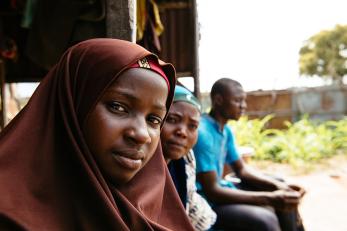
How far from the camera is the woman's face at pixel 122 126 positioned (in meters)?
1.07

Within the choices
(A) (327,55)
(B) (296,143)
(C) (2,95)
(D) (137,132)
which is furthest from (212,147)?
(A) (327,55)

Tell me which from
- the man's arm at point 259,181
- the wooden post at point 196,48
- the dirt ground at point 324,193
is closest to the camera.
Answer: the man's arm at point 259,181

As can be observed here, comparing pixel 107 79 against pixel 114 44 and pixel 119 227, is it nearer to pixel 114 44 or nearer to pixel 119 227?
pixel 114 44

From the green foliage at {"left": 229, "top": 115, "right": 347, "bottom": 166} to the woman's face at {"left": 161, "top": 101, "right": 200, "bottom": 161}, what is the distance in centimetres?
689

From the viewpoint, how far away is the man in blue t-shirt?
2.37m

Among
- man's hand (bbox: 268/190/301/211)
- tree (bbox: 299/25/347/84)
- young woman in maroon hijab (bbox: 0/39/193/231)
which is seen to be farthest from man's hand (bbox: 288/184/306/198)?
tree (bbox: 299/25/347/84)

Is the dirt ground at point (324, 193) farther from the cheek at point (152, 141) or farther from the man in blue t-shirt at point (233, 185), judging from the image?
the cheek at point (152, 141)

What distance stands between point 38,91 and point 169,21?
299 centimetres

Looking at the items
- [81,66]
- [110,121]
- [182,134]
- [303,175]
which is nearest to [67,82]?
[81,66]

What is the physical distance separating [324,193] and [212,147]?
4501mm

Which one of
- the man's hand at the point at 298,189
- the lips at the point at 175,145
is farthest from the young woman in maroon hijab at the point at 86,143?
the man's hand at the point at 298,189

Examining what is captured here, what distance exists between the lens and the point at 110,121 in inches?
41.8

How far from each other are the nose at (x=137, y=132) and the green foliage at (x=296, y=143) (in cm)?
779

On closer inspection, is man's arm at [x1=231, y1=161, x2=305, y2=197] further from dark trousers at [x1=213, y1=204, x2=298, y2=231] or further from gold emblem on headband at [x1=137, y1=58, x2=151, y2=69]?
gold emblem on headband at [x1=137, y1=58, x2=151, y2=69]
